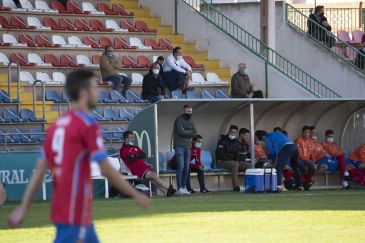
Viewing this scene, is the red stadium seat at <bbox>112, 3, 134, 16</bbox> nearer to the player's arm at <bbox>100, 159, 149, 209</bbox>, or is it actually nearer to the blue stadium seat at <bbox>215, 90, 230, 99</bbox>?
the blue stadium seat at <bbox>215, 90, 230, 99</bbox>

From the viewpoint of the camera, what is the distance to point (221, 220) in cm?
1593

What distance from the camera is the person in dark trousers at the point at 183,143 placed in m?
23.1

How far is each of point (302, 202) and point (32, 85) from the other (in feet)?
32.2

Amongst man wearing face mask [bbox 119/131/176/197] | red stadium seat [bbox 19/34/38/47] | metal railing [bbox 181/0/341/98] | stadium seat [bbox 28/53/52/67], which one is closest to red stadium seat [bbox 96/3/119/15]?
metal railing [bbox 181/0/341/98]

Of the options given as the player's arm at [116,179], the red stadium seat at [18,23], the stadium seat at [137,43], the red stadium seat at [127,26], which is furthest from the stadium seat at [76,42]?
the player's arm at [116,179]

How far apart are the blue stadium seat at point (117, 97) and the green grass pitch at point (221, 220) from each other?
21.6ft

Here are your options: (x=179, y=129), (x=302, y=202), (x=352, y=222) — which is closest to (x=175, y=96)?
(x=179, y=129)

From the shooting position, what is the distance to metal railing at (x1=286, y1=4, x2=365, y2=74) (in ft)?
105

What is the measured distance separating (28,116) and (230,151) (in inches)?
190

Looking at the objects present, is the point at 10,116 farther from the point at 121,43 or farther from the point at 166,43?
the point at 166,43

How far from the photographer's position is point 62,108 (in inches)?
1061

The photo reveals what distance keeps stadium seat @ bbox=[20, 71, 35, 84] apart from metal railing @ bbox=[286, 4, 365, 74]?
8.54 m

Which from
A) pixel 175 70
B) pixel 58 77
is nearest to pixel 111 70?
pixel 58 77

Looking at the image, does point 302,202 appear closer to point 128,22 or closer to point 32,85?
point 32,85
